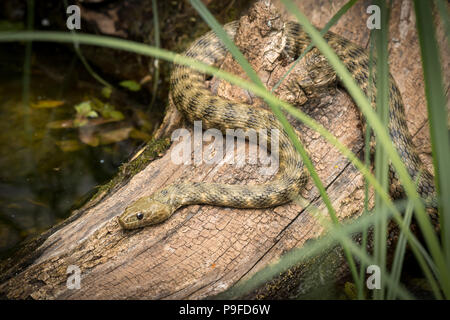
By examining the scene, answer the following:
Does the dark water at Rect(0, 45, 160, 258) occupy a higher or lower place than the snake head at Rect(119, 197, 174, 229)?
higher

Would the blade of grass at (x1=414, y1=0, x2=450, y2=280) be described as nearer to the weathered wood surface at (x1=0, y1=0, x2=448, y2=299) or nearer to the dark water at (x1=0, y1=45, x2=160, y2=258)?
the weathered wood surface at (x1=0, y1=0, x2=448, y2=299)

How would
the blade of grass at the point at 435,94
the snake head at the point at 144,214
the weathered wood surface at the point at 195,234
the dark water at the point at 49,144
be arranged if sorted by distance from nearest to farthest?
the blade of grass at the point at 435,94 < the weathered wood surface at the point at 195,234 < the snake head at the point at 144,214 < the dark water at the point at 49,144

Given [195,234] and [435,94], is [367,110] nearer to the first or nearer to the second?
[435,94]

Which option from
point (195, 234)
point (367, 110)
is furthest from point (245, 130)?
point (367, 110)

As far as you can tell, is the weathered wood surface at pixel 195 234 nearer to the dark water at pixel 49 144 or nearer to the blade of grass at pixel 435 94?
the dark water at pixel 49 144

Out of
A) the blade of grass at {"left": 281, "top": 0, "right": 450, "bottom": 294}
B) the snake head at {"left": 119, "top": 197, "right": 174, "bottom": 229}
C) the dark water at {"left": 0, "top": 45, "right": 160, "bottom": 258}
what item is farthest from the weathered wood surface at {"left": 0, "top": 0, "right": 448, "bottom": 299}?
the blade of grass at {"left": 281, "top": 0, "right": 450, "bottom": 294}

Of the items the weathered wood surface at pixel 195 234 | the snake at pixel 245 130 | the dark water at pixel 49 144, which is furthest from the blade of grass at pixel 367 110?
the dark water at pixel 49 144

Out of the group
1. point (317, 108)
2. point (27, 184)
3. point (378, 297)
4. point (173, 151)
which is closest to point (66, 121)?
point (27, 184)
